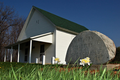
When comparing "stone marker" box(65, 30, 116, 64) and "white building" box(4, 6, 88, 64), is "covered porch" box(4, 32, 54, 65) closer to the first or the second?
"white building" box(4, 6, 88, 64)

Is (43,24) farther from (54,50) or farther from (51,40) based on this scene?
(54,50)

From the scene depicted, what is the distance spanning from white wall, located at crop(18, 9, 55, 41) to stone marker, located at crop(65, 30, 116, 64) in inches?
303

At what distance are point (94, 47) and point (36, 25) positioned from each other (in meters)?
12.2

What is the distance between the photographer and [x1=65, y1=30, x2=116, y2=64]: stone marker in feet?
15.6

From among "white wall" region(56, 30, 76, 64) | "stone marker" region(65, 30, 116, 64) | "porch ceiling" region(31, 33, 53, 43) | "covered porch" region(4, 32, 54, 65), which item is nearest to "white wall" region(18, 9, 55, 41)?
"porch ceiling" region(31, 33, 53, 43)

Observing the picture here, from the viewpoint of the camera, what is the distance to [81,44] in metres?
5.63

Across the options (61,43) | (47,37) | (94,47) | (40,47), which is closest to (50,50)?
(61,43)

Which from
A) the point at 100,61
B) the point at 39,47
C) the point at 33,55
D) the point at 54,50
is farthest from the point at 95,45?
the point at 33,55

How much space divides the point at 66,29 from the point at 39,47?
4.21 m

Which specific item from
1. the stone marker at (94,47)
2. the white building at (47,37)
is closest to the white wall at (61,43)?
the white building at (47,37)

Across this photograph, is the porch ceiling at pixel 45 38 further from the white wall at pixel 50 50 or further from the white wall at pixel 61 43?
the white wall at pixel 61 43

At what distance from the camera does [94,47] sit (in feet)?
16.9

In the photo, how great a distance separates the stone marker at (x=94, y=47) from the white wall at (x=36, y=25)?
303 inches

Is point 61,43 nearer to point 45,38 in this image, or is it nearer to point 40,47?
point 45,38
